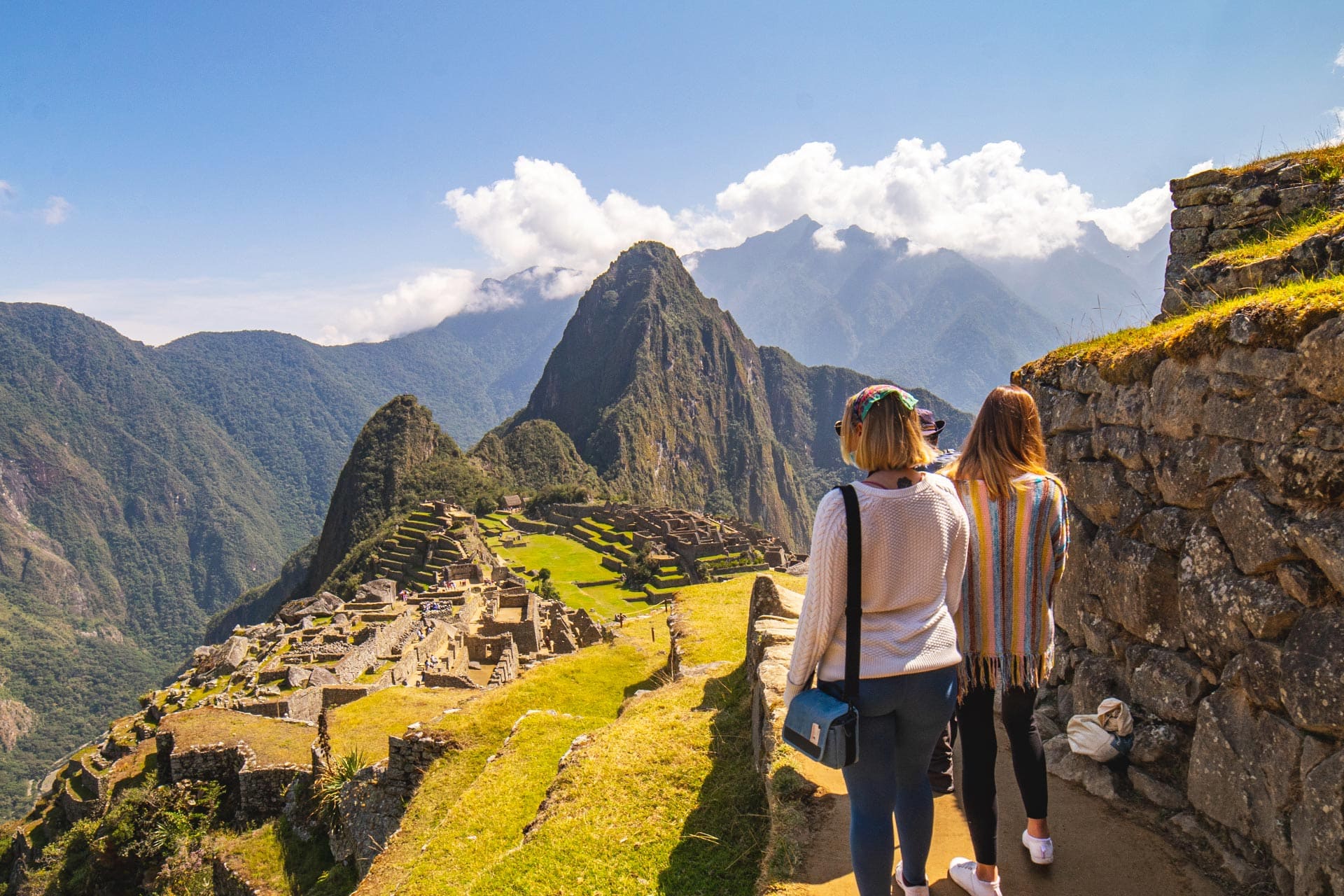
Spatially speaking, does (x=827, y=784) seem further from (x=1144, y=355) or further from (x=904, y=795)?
(x=1144, y=355)

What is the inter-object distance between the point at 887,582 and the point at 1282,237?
3976mm

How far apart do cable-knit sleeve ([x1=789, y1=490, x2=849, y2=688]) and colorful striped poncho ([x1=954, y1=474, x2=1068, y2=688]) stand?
2.86 ft

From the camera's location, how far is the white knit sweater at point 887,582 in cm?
230

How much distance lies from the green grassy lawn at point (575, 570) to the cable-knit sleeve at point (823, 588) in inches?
1286

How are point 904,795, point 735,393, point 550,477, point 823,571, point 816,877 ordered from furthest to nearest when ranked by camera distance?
1. point 735,393
2. point 550,477
3. point 816,877
4. point 904,795
5. point 823,571

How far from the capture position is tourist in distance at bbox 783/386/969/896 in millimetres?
2314

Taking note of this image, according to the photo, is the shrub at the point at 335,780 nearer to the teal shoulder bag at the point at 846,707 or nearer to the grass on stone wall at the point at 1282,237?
the teal shoulder bag at the point at 846,707

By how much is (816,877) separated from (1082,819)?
143cm

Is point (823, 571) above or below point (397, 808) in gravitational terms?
above

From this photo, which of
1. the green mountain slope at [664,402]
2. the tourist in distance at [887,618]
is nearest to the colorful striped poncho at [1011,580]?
the tourist in distance at [887,618]

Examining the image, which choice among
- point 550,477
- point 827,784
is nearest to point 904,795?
point 827,784

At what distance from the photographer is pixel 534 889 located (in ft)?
12.1

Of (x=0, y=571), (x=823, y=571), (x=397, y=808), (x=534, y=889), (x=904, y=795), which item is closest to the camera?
(x=823, y=571)

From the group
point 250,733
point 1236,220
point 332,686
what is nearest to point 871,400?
point 1236,220
